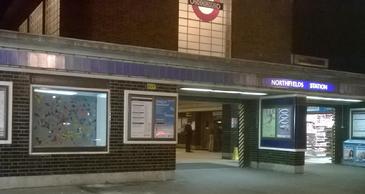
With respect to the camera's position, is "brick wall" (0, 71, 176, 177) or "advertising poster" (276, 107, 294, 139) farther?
"advertising poster" (276, 107, 294, 139)

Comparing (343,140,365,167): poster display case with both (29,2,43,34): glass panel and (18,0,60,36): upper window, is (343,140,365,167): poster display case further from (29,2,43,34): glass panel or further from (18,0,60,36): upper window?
(29,2,43,34): glass panel

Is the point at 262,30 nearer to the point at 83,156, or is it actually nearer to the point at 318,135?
the point at 83,156

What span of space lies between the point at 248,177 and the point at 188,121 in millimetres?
16518

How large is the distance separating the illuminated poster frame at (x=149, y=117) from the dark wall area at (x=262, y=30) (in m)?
4.56

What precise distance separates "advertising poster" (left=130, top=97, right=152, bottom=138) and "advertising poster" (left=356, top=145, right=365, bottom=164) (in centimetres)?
1006

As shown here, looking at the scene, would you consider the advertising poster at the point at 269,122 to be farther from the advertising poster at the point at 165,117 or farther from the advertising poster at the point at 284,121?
the advertising poster at the point at 165,117

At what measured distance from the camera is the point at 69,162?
13.0 metres

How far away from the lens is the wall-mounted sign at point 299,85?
664 inches

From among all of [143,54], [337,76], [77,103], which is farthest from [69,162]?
[337,76]

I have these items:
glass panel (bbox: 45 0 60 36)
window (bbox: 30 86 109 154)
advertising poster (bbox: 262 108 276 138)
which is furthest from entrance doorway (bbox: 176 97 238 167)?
window (bbox: 30 86 109 154)

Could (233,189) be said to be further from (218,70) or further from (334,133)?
(334,133)

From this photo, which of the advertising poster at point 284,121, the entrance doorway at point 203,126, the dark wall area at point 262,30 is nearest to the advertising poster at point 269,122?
the advertising poster at point 284,121

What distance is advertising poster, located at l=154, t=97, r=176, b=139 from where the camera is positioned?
14.5 metres

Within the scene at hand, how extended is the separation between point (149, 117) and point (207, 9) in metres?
5.46
